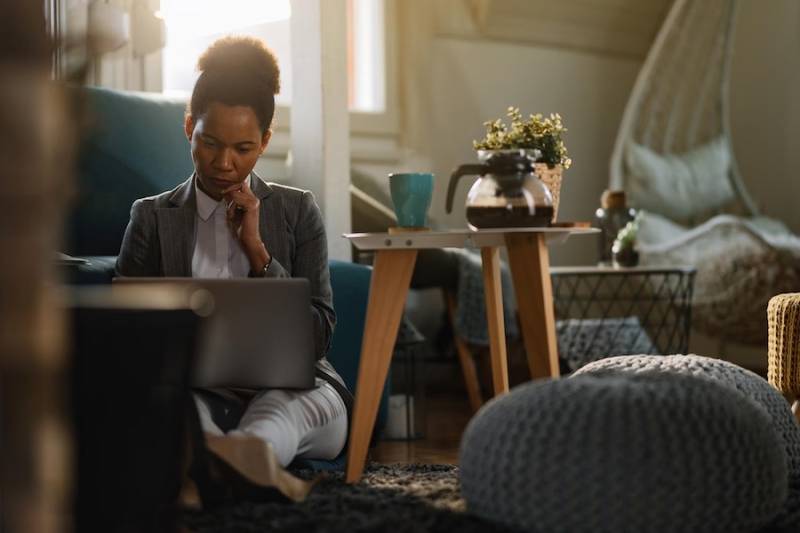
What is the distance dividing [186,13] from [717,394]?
8.57 ft

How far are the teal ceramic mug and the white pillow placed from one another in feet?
7.49

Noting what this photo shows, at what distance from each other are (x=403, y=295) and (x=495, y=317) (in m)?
0.41

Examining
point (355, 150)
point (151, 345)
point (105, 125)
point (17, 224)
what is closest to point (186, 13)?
point (355, 150)

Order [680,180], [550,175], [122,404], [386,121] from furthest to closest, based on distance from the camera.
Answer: [680,180] < [386,121] < [550,175] < [122,404]

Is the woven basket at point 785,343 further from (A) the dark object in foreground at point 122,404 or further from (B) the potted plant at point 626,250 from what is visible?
(A) the dark object in foreground at point 122,404

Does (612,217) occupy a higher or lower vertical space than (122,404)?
higher

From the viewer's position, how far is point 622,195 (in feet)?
12.0

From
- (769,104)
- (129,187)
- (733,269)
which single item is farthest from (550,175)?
(769,104)

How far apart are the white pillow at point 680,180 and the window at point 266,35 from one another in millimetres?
922

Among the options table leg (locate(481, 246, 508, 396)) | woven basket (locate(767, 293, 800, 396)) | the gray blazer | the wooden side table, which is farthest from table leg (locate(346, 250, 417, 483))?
woven basket (locate(767, 293, 800, 396))

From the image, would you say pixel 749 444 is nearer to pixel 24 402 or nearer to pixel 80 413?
pixel 80 413

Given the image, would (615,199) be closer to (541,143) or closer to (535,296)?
(541,143)

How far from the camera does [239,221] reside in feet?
6.28

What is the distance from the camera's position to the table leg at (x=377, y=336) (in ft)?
5.98
